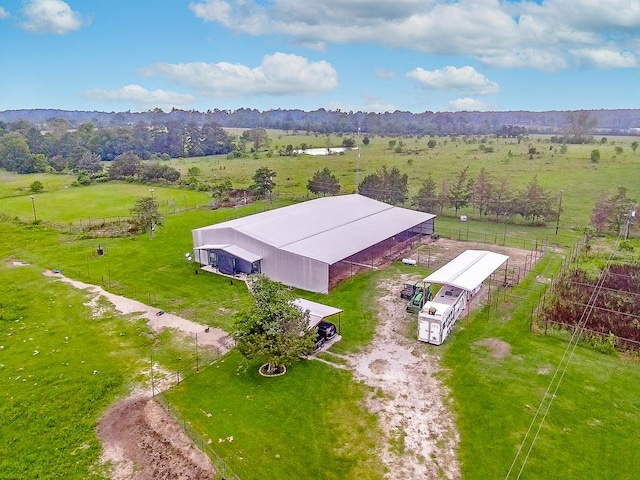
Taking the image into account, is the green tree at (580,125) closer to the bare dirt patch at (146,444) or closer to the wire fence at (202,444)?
the wire fence at (202,444)

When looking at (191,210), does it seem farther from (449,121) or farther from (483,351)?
(449,121)

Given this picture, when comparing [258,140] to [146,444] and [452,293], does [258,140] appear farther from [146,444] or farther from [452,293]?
[146,444]

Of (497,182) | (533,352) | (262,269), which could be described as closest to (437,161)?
(497,182)

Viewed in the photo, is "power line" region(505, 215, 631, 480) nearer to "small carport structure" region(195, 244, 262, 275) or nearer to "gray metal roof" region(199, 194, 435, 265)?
"gray metal roof" region(199, 194, 435, 265)

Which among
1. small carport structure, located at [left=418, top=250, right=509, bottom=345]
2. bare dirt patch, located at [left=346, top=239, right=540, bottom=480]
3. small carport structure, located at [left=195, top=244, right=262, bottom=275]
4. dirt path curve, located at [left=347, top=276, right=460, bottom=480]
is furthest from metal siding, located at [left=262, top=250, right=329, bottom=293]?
small carport structure, located at [left=418, top=250, right=509, bottom=345]

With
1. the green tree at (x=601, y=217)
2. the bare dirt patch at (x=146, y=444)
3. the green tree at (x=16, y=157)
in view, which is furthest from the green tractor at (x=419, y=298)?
the green tree at (x=16, y=157)
